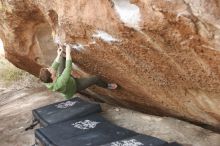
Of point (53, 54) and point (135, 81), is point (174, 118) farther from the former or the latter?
point (53, 54)

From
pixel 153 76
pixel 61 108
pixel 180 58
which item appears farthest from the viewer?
pixel 61 108

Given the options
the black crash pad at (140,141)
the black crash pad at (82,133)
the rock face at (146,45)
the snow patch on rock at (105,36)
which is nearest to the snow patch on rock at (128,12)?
the rock face at (146,45)

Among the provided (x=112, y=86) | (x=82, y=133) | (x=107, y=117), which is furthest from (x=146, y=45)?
(x=107, y=117)

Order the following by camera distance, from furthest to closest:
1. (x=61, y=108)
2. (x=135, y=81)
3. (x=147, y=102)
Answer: (x=61, y=108) < (x=147, y=102) < (x=135, y=81)

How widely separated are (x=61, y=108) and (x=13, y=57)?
7.20 ft

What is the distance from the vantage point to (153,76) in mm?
5336

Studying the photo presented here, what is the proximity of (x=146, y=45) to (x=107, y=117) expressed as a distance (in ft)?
7.18

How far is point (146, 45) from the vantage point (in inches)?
186

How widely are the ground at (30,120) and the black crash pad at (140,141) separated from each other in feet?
1.21

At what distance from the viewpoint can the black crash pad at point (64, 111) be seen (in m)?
6.55

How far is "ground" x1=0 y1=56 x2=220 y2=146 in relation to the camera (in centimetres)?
552

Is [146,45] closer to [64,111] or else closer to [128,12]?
[128,12]

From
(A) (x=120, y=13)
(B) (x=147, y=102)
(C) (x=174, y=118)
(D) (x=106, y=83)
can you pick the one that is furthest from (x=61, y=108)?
(A) (x=120, y=13)

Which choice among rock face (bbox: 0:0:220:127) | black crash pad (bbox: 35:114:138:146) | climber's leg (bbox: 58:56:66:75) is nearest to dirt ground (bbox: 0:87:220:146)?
rock face (bbox: 0:0:220:127)
